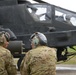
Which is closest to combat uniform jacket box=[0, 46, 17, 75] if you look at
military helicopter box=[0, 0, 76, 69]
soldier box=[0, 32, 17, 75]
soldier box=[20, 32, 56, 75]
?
soldier box=[0, 32, 17, 75]

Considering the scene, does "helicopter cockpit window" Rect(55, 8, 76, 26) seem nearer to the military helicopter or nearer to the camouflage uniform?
the military helicopter

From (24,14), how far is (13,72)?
6524 mm

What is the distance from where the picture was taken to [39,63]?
6.41 metres

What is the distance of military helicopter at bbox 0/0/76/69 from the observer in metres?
12.8

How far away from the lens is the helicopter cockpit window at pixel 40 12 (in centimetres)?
1310

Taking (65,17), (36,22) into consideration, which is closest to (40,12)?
(36,22)

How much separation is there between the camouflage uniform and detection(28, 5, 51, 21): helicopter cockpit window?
666cm

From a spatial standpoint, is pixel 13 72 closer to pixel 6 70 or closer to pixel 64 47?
pixel 6 70

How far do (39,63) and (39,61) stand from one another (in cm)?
4

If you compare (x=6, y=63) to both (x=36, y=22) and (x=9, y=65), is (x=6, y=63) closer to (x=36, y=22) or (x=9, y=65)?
(x=9, y=65)

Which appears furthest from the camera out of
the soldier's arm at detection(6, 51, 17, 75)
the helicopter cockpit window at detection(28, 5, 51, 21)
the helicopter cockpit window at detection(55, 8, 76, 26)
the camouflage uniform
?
the helicopter cockpit window at detection(55, 8, 76, 26)

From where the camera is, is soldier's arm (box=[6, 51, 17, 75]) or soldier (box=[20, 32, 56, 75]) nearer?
soldier (box=[20, 32, 56, 75])

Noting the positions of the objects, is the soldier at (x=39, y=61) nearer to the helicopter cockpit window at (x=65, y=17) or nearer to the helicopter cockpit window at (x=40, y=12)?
the helicopter cockpit window at (x=40, y=12)

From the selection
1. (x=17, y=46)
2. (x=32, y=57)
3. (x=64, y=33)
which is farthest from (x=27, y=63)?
(x=64, y=33)
